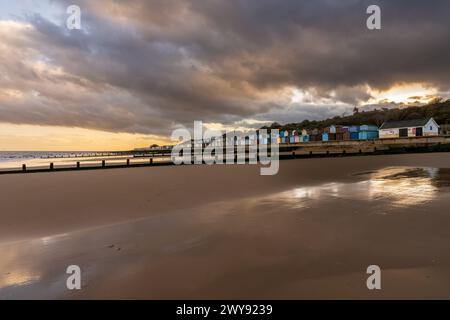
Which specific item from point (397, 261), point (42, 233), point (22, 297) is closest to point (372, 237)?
point (397, 261)

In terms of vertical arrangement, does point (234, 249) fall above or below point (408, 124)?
below

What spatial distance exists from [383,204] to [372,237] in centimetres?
318

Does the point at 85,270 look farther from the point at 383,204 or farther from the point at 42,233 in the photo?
the point at 383,204

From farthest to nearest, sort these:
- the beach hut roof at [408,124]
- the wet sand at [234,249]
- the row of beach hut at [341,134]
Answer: the row of beach hut at [341,134] < the beach hut roof at [408,124] < the wet sand at [234,249]

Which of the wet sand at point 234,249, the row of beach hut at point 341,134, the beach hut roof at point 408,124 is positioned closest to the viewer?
the wet sand at point 234,249

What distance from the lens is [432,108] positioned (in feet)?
361

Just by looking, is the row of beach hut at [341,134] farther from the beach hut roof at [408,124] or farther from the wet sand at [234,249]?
the wet sand at [234,249]

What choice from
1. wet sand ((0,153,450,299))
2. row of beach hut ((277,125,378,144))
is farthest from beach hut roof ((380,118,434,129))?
wet sand ((0,153,450,299))

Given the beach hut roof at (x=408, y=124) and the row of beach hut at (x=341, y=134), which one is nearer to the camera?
the beach hut roof at (x=408, y=124)

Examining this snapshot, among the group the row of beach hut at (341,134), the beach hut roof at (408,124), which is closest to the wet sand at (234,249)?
the beach hut roof at (408,124)

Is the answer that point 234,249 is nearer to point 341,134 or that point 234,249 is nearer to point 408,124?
point 408,124

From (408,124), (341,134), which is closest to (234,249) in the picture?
(408,124)
